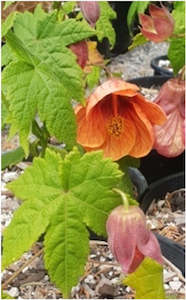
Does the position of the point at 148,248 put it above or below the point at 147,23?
below

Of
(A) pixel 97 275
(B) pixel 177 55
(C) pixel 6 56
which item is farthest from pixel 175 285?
(C) pixel 6 56

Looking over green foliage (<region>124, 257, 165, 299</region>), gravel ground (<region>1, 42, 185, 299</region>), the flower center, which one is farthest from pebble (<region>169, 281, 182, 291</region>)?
the flower center

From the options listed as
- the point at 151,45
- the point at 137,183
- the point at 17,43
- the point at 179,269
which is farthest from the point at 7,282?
the point at 151,45

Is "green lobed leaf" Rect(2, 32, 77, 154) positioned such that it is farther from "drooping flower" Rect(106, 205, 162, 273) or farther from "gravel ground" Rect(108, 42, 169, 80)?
"gravel ground" Rect(108, 42, 169, 80)

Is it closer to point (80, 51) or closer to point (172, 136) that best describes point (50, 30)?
point (80, 51)

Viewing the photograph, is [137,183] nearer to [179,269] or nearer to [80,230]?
[179,269]
